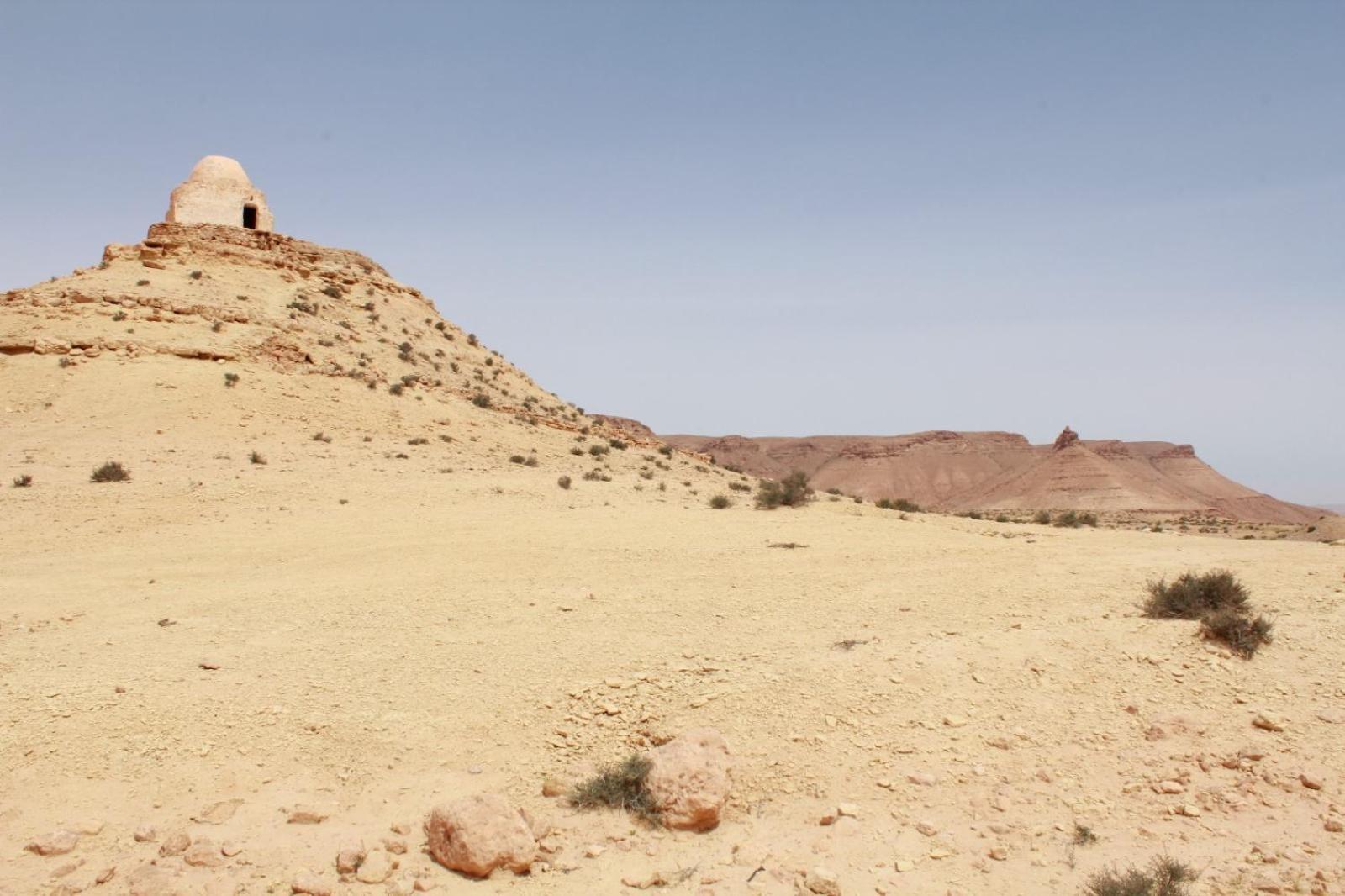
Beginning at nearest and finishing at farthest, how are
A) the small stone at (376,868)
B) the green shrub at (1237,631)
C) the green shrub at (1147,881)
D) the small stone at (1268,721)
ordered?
the green shrub at (1147,881)
the small stone at (376,868)
the small stone at (1268,721)
the green shrub at (1237,631)

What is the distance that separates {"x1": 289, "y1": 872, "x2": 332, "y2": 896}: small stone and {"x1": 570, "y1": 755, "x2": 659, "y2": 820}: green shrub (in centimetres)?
153

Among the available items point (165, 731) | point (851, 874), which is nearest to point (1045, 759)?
point (851, 874)

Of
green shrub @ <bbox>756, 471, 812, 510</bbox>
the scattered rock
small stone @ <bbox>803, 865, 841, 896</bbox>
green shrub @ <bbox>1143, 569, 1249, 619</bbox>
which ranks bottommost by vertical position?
the scattered rock

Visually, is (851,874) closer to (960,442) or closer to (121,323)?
(121,323)

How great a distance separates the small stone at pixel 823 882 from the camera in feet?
15.9

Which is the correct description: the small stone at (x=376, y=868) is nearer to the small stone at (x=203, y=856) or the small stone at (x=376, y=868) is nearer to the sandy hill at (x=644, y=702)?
the sandy hill at (x=644, y=702)

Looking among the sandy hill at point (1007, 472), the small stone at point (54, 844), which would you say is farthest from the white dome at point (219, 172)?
the sandy hill at point (1007, 472)

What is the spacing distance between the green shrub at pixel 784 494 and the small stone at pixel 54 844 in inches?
488

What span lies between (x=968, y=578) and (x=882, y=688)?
3.39m

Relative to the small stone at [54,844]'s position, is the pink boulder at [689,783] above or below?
above

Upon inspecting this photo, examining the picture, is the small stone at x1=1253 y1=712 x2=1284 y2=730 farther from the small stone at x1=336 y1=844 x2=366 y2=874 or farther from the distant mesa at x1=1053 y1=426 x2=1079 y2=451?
the distant mesa at x1=1053 y1=426 x2=1079 y2=451

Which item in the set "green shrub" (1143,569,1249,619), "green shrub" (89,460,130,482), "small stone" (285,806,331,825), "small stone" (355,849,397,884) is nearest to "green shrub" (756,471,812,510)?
"green shrub" (1143,569,1249,619)

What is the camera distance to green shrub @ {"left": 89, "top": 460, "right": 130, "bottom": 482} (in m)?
15.5

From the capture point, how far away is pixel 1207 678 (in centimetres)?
679
